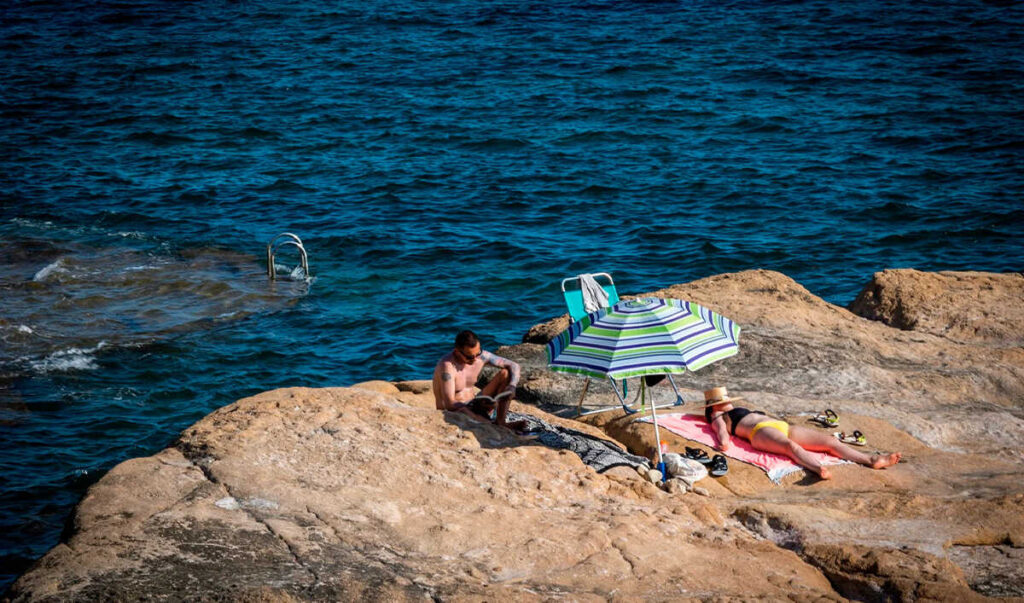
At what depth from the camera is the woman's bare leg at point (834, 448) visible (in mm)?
9266

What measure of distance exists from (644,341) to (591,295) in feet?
9.40

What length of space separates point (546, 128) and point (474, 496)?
18930 millimetres

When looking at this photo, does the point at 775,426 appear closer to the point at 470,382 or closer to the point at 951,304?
the point at 470,382

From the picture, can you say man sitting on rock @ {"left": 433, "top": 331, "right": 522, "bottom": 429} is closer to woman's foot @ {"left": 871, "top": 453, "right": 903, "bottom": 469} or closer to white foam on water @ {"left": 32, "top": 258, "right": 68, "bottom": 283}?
woman's foot @ {"left": 871, "top": 453, "right": 903, "bottom": 469}

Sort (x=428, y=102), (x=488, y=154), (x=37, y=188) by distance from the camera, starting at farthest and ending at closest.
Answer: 1. (x=428, y=102)
2. (x=488, y=154)
3. (x=37, y=188)

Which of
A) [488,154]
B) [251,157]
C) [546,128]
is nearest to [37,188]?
[251,157]

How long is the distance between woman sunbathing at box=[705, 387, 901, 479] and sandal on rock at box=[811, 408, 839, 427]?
45 centimetres

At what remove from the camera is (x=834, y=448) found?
31.1 feet

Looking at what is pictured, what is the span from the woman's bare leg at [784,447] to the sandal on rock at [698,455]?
0.57 metres

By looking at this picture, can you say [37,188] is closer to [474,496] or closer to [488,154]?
[488,154]

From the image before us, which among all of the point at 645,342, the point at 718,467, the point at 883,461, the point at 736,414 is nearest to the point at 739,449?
the point at 736,414

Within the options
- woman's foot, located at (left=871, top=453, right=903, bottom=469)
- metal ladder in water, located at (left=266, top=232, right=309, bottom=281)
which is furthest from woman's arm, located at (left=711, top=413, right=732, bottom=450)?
metal ladder in water, located at (left=266, top=232, right=309, bottom=281)

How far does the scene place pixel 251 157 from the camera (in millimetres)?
24500

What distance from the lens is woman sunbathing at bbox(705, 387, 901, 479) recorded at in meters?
9.31
